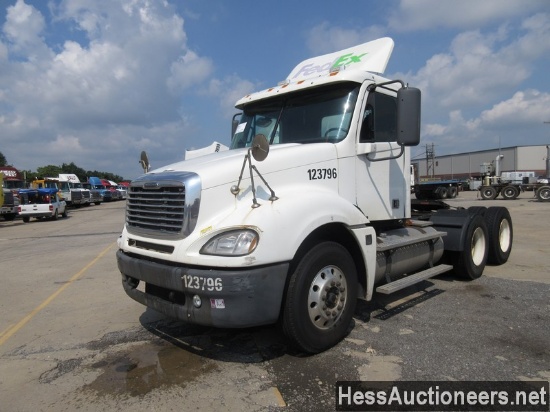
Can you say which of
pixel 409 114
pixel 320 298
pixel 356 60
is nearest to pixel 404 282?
pixel 320 298

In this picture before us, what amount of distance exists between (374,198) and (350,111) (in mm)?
1083

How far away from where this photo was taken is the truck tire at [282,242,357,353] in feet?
11.3

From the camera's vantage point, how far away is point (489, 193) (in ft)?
102

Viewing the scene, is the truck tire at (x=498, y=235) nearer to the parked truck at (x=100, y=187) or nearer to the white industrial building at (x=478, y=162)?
the parked truck at (x=100, y=187)

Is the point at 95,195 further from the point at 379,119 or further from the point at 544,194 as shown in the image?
the point at 379,119

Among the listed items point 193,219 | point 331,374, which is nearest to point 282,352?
point 331,374

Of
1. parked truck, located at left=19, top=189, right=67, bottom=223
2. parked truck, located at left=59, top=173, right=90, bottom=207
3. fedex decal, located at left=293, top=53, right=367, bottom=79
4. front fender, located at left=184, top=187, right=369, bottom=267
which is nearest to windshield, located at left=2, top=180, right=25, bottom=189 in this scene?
parked truck, located at left=59, top=173, right=90, bottom=207

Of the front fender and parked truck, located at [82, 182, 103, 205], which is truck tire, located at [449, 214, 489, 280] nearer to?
the front fender

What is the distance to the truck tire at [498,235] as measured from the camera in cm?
714

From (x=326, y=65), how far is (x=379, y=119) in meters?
1.46

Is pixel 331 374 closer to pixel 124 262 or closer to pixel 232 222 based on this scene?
pixel 232 222

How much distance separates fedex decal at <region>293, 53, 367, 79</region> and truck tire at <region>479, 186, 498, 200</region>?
29402 mm

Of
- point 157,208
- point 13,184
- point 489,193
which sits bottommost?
point 489,193

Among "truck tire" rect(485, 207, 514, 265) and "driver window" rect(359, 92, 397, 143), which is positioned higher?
"driver window" rect(359, 92, 397, 143)
